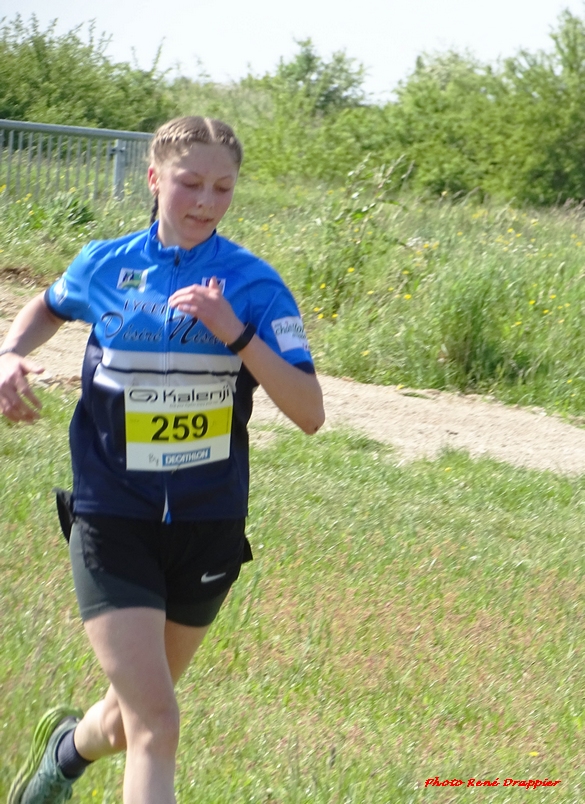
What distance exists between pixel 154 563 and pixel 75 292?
74 centimetres

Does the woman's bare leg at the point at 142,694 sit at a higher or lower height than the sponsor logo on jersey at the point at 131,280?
lower

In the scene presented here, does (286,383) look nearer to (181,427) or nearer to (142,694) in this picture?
(181,427)

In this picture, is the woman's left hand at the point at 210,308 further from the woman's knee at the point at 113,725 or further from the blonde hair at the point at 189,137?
the woman's knee at the point at 113,725

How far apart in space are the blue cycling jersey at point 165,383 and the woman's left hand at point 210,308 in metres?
0.18

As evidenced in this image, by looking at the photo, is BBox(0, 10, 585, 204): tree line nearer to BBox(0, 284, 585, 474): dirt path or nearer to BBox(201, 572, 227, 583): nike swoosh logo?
BBox(0, 284, 585, 474): dirt path

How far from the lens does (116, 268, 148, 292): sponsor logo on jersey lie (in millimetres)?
2641

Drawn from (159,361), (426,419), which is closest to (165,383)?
(159,361)

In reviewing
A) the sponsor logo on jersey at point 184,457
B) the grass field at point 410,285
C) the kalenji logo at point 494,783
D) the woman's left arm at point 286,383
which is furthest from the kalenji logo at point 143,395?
the grass field at point 410,285

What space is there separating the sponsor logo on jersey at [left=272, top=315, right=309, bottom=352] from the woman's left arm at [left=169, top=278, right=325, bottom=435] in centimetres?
6

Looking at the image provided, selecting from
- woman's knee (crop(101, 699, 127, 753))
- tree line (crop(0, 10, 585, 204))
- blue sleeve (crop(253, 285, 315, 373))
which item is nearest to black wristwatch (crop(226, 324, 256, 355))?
blue sleeve (crop(253, 285, 315, 373))

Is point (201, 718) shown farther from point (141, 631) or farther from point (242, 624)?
point (141, 631)

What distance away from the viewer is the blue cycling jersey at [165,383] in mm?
2551

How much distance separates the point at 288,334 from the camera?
259 centimetres

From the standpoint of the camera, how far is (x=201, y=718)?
3590 millimetres
